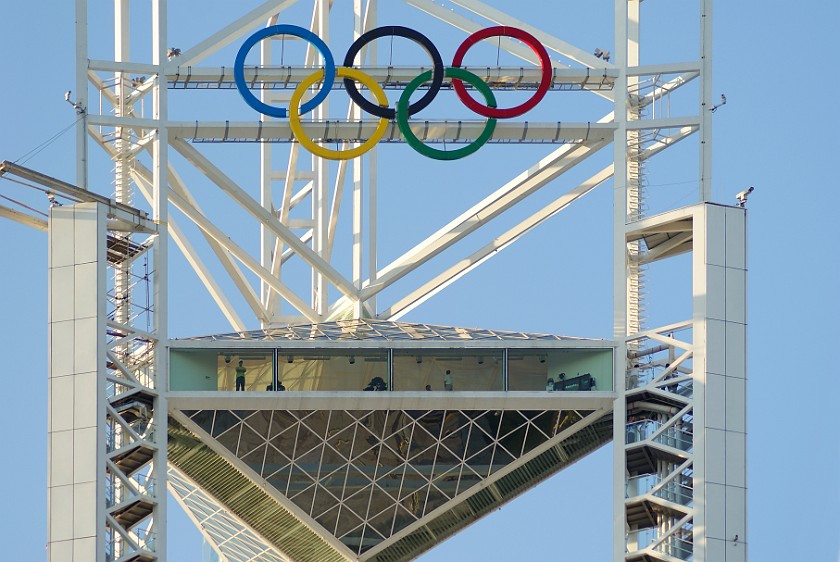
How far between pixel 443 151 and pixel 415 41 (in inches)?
164

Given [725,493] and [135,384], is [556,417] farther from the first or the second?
[135,384]

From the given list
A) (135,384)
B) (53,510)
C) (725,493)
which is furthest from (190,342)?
(725,493)

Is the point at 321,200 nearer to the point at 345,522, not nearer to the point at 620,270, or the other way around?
the point at 345,522

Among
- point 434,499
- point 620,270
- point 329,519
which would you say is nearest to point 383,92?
point 620,270

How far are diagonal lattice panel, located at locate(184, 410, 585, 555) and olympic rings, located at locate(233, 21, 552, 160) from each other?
991 cm

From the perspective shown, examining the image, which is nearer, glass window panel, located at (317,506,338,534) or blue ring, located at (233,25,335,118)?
blue ring, located at (233,25,335,118)

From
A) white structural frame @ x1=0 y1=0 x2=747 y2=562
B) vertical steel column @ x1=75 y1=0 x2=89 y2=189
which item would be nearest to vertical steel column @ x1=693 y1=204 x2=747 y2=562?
white structural frame @ x1=0 y1=0 x2=747 y2=562

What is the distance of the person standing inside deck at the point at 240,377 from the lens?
91.6 meters

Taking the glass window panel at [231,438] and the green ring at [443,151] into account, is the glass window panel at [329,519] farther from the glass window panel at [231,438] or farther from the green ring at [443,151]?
the green ring at [443,151]

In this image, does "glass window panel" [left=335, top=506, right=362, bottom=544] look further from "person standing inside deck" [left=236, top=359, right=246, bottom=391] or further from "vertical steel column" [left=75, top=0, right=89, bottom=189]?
"vertical steel column" [left=75, top=0, right=89, bottom=189]

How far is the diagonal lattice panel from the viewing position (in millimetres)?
95250

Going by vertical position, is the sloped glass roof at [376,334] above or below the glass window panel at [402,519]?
above

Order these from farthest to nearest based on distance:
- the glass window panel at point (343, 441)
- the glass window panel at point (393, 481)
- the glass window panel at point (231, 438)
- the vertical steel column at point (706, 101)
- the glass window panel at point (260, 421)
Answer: the glass window panel at point (393, 481) < the glass window panel at point (343, 441) < the glass window panel at point (231, 438) < the glass window panel at point (260, 421) < the vertical steel column at point (706, 101)

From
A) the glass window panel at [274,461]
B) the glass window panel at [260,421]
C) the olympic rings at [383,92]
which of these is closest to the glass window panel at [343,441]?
the glass window panel at [274,461]
